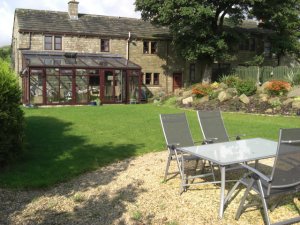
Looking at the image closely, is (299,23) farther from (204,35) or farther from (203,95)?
(203,95)

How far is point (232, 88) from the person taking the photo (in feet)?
70.2

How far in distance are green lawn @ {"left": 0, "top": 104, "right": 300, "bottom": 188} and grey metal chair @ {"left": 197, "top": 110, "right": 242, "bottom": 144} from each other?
89.1 inches

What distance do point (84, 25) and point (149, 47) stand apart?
5.82m

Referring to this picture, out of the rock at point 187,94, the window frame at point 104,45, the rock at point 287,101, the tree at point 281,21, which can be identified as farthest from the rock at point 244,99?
the window frame at point 104,45

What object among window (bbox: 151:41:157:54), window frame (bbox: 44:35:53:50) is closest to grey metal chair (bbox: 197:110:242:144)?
window frame (bbox: 44:35:53:50)

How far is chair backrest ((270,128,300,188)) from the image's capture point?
4.40 meters

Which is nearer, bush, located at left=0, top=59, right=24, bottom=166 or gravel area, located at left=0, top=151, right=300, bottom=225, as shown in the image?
gravel area, located at left=0, top=151, right=300, bottom=225

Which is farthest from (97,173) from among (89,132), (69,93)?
(69,93)

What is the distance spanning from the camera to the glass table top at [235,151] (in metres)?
5.41

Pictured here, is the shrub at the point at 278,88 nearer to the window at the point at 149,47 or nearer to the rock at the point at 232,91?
the rock at the point at 232,91

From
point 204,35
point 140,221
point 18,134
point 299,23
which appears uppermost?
point 299,23

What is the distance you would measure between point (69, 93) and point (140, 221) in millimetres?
21057

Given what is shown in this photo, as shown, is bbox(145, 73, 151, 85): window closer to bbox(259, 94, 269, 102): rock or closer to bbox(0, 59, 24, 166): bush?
bbox(259, 94, 269, 102): rock

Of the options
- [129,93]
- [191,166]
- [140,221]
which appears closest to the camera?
[140,221]
